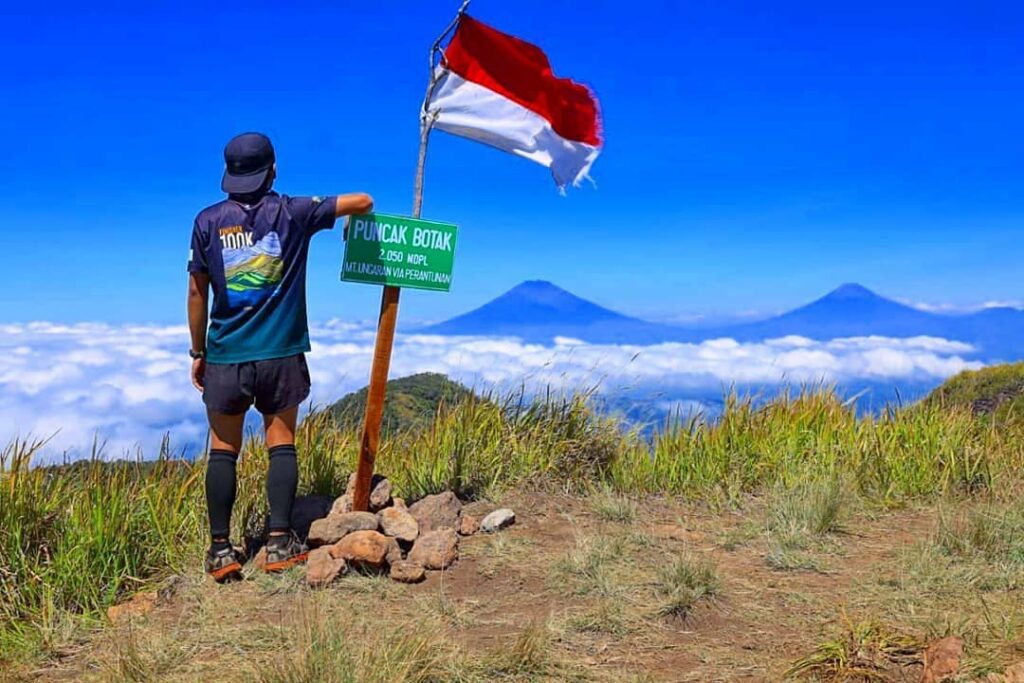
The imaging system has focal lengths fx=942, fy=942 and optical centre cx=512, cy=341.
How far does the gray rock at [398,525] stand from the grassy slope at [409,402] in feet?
3.08

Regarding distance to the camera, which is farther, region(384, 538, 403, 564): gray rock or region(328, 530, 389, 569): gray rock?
region(384, 538, 403, 564): gray rock

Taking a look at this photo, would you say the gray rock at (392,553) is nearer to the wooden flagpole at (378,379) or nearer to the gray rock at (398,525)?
the gray rock at (398,525)

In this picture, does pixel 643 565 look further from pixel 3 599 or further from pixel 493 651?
pixel 3 599

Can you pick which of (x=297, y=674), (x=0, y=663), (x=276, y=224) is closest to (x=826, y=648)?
(x=297, y=674)

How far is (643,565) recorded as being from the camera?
5824 mm

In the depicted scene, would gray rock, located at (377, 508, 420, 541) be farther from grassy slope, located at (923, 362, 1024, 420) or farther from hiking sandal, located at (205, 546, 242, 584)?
grassy slope, located at (923, 362, 1024, 420)

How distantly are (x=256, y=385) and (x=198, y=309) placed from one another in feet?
1.84

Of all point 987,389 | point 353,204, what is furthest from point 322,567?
point 987,389

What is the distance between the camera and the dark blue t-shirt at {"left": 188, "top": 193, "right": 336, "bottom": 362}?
17.6 ft

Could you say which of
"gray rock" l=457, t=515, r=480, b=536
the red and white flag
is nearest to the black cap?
the red and white flag

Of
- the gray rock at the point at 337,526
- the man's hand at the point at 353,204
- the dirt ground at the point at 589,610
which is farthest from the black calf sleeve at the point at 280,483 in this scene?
the man's hand at the point at 353,204

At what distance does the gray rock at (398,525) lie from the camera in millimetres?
6016

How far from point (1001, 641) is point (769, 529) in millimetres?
2480

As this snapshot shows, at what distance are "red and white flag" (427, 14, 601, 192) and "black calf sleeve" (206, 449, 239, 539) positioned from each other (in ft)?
8.60
